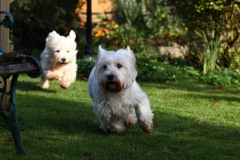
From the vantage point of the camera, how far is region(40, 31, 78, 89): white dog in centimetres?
1023

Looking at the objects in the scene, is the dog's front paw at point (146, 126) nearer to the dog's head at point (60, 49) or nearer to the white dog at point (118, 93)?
the white dog at point (118, 93)

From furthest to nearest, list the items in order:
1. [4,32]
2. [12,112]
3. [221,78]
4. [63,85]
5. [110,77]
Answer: [221,78] < [63,85] < [4,32] < [110,77] < [12,112]

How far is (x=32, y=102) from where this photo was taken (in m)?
8.84

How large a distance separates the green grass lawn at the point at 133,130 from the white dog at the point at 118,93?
0.16m

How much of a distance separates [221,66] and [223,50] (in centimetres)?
35

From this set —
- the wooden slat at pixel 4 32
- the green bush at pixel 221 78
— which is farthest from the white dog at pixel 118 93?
the green bush at pixel 221 78

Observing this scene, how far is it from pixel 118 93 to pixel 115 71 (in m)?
0.31

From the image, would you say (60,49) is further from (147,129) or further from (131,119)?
(147,129)

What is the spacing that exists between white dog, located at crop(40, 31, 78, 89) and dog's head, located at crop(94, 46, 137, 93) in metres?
3.83

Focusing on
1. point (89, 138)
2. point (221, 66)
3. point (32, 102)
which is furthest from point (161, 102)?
point (221, 66)

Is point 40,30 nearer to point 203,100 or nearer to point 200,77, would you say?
point 200,77

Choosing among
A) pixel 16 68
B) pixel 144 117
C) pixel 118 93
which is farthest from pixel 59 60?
pixel 16 68

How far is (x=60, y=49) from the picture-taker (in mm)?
10211

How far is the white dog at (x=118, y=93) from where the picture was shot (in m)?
6.30
